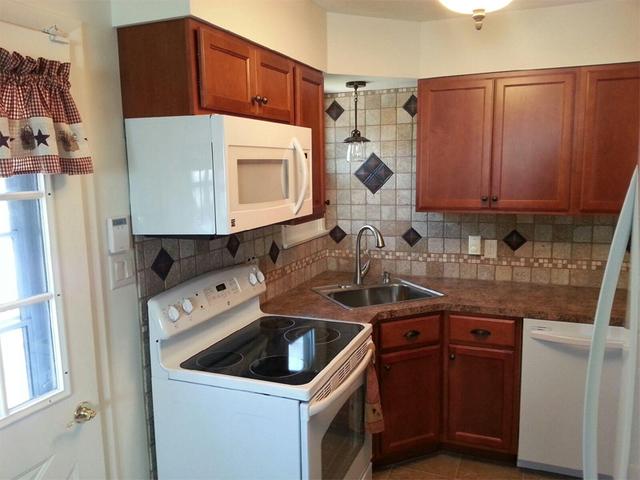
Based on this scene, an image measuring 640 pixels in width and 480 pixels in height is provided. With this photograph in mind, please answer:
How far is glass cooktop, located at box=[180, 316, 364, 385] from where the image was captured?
1.68 meters

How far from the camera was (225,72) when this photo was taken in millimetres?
1679

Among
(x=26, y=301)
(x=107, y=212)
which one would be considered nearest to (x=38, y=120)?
(x=107, y=212)

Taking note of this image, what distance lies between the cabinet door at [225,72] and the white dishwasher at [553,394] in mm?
1656

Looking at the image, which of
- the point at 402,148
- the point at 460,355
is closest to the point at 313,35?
the point at 402,148

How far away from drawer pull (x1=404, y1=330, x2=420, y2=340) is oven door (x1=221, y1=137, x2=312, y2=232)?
82 centimetres

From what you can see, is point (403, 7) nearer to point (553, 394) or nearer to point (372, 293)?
point (372, 293)

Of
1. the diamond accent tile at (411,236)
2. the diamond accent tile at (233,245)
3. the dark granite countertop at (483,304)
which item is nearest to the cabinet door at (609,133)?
the dark granite countertop at (483,304)

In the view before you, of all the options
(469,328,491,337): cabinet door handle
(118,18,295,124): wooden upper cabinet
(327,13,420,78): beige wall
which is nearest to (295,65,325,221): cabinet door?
(327,13,420,78): beige wall

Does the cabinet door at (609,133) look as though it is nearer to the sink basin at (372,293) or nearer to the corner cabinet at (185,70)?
the sink basin at (372,293)

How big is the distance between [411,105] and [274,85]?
120 cm

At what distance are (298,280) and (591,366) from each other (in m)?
2.07

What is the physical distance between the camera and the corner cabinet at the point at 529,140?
7.76 feet

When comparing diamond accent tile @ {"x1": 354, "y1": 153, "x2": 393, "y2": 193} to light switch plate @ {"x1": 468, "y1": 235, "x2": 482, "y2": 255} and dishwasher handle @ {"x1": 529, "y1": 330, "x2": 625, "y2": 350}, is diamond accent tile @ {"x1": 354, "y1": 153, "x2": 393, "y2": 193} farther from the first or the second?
dishwasher handle @ {"x1": 529, "y1": 330, "x2": 625, "y2": 350}

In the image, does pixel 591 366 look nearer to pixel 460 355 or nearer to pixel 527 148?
pixel 460 355
